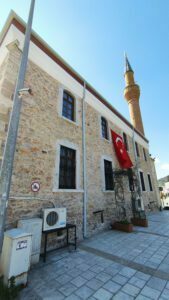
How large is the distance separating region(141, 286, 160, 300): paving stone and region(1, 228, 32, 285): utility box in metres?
2.24

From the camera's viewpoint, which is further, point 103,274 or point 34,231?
point 34,231

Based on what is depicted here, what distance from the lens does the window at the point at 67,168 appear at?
19.2 ft

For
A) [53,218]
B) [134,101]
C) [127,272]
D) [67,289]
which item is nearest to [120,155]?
[53,218]

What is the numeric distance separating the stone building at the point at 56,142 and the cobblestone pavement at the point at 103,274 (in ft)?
4.71

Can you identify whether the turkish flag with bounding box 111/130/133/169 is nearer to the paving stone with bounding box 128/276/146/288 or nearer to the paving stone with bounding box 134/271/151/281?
the paving stone with bounding box 134/271/151/281

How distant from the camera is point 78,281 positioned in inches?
118

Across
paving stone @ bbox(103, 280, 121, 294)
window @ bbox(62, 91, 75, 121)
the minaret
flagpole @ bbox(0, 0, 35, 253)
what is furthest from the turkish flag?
the minaret

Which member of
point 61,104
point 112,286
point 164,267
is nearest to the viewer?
point 112,286

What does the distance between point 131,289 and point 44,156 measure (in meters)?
4.15

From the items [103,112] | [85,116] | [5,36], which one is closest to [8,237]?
[85,116]

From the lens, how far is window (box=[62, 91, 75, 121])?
23.2 ft

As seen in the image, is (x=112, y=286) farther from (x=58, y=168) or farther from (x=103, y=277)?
(x=58, y=168)

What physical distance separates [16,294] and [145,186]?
13135 millimetres

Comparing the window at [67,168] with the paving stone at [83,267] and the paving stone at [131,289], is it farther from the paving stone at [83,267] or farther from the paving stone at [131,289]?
the paving stone at [131,289]
